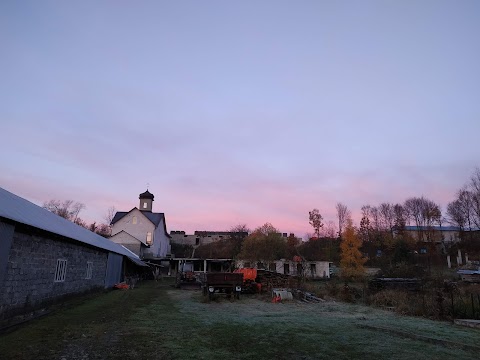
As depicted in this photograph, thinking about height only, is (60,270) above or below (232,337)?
above

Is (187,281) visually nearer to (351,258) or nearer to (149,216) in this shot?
(351,258)

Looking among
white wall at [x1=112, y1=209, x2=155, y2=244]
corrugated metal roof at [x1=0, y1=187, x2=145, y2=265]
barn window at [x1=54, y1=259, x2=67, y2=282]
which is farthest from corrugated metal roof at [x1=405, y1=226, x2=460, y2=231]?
corrugated metal roof at [x1=0, y1=187, x2=145, y2=265]

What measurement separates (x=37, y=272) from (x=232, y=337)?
8568 millimetres

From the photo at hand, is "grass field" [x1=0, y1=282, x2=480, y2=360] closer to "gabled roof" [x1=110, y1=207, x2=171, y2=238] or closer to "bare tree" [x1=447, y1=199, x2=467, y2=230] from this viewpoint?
"gabled roof" [x1=110, y1=207, x2=171, y2=238]

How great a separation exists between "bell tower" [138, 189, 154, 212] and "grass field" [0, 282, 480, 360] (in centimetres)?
5132

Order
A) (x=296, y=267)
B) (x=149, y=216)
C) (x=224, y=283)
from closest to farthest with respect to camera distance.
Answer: (x=224, y=283)
(x=296, y=267)
(x=149, y=216)

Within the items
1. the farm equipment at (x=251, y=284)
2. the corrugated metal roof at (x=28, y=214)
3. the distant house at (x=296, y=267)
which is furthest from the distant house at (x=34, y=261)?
the distant house at (x=296, y=267)

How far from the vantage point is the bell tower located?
64250mm

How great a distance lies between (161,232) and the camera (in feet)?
211

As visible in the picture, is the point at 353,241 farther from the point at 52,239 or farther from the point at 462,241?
the point at 52,239

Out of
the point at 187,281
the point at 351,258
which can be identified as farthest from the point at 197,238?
the point at 187,281

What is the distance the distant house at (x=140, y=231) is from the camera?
172 ft

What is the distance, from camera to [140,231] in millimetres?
57469

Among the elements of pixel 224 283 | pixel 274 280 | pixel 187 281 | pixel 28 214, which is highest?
pixel 28 214
